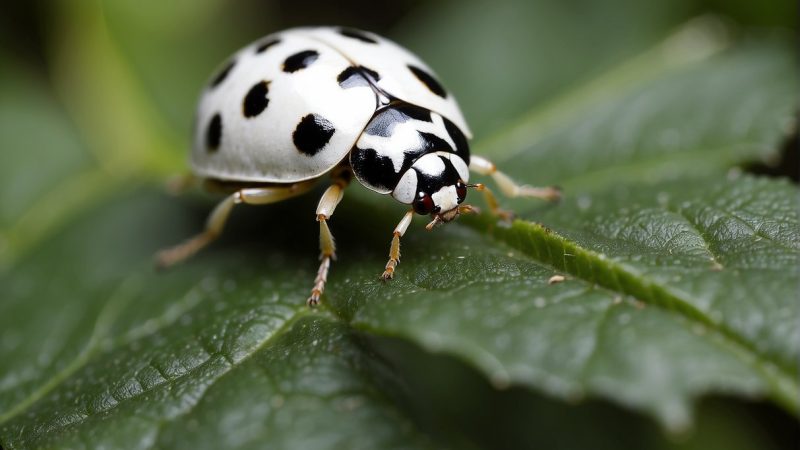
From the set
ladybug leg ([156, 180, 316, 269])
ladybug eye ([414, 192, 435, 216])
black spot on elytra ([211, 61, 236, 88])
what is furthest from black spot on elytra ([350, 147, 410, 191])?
black spot on elytra ([211, 61, 236, 88])

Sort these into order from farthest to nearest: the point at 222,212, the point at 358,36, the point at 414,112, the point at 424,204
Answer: the point at 222,212
the point at 358,36
the point at 414,112
the point at 424,204

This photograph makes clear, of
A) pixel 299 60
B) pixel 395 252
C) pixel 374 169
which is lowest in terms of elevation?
pixel 395 252

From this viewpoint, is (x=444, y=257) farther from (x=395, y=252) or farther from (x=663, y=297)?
(x=663, y=297)

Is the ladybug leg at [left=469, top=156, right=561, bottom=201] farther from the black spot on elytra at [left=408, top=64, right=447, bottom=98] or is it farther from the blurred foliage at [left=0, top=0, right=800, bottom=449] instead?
the black spot on elytra at [left=408, top=64, right=447, bottom=98]

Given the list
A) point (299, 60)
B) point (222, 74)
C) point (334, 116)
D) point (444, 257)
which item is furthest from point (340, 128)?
point (222, 74)

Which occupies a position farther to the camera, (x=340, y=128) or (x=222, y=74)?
(x=222, y=74)

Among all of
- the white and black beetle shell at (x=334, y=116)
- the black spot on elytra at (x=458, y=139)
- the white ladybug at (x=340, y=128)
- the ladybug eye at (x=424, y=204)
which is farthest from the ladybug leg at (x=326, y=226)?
the black spot on elytra at (x=458, y=139)

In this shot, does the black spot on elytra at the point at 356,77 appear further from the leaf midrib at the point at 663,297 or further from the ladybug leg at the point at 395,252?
the leaf midrib at the point at 663,297

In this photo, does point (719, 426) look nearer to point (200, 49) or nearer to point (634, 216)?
point (634, 216)
